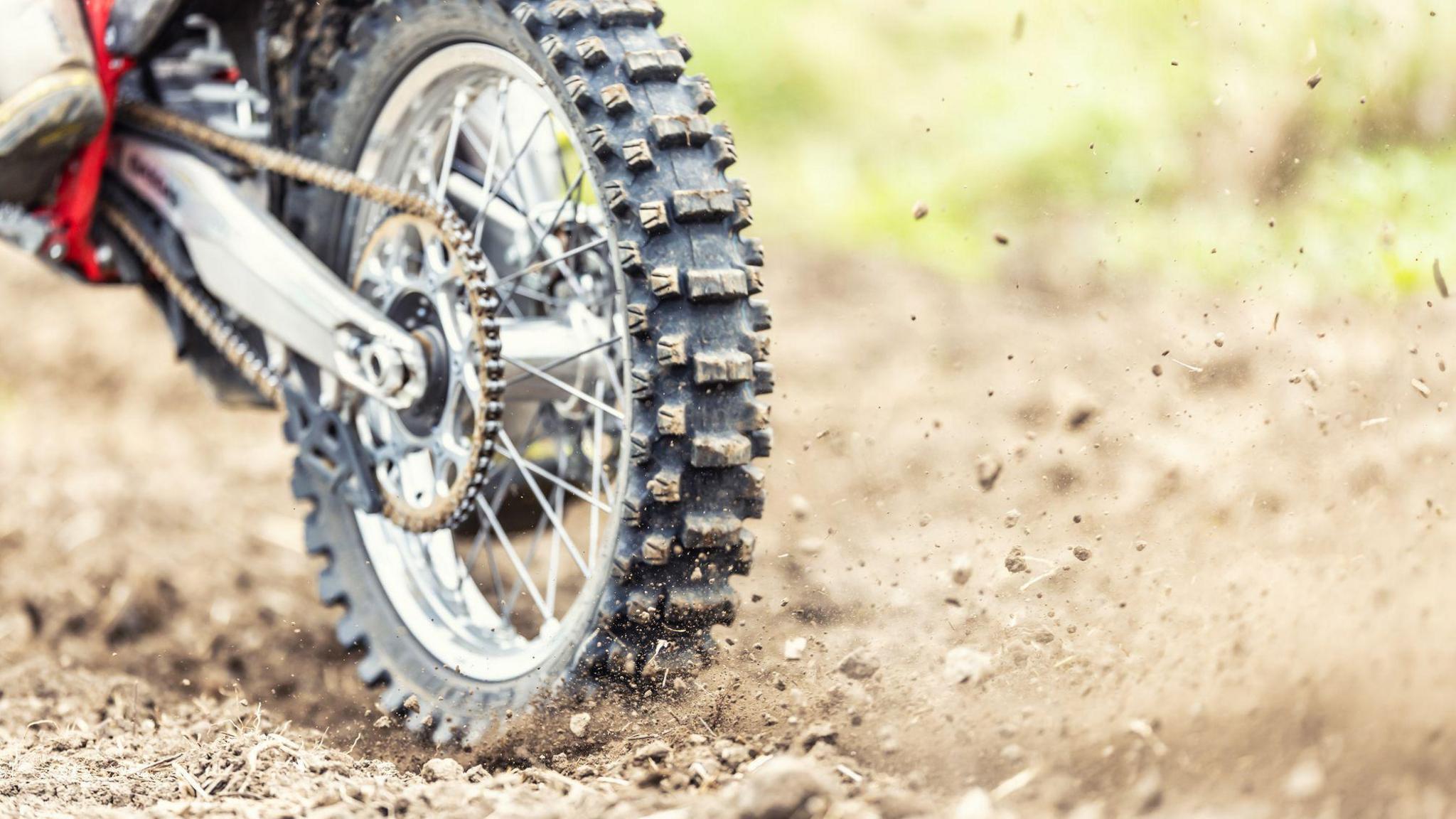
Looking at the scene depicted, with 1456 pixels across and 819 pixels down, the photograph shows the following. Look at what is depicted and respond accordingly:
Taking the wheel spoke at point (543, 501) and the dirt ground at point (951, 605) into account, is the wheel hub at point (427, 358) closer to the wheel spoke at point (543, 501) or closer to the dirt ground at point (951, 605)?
the wheel spoke at point (543, 501)

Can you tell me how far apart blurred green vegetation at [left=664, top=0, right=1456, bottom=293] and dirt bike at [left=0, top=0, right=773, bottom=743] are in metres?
2.65

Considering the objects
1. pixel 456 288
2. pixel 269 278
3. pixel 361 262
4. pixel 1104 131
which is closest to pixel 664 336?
pixel 456 288

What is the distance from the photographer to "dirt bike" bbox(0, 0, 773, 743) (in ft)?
6.34

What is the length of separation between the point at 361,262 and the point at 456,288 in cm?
30

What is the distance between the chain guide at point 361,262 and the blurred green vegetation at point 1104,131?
2842mm

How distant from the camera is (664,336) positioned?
→ 1894 mm

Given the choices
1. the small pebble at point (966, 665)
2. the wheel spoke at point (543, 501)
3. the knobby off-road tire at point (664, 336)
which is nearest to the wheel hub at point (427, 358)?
the wheel spoke at point (543, 501)

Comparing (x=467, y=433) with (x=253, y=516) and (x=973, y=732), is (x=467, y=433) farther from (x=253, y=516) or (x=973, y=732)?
(x=253, y=516)

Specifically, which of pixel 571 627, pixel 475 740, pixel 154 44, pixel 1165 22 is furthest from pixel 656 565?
pixel 1165 22

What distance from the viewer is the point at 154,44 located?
104 inches

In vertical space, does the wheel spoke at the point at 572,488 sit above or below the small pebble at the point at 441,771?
above

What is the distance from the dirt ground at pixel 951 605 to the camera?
1.69 metres

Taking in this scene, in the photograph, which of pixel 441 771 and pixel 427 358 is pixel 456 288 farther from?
pixel 441 771

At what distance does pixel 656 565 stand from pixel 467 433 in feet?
1.81
